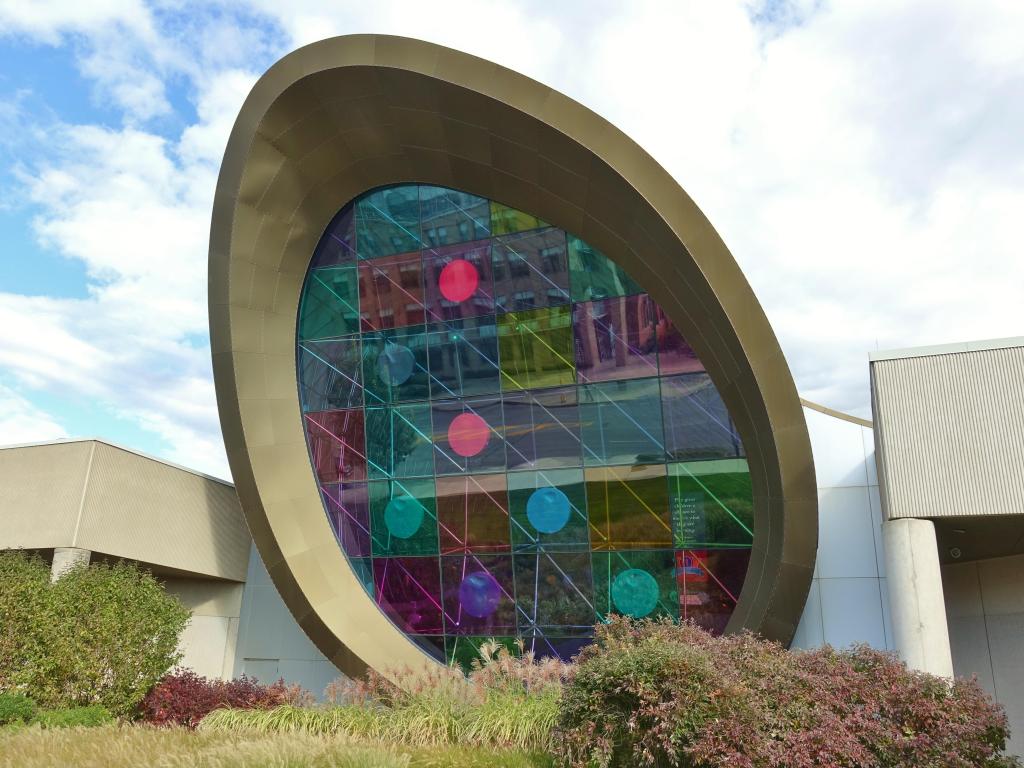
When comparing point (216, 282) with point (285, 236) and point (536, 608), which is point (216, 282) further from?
point (536, 608)

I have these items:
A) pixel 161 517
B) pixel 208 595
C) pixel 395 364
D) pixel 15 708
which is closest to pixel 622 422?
pixel 395 364

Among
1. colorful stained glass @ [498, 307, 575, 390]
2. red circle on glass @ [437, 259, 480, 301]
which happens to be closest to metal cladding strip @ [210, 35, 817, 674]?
red circle on glass @ [437, 259, 480, 301]

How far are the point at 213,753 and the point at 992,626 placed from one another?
13.5 metres

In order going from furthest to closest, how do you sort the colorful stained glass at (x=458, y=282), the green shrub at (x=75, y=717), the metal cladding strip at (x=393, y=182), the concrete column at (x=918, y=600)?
the colorful stained glass at (x=458, y=282) < the green shrub at (x=75, y=717) < the metal cladding strip at (x=393, y=182) < the concrete column at (x=918, y=600)

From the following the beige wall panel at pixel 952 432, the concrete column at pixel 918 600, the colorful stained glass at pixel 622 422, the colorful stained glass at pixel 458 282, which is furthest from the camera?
the colorful stained glass at pixel 458 282

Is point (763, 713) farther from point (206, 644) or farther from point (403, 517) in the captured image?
point (206, 644)

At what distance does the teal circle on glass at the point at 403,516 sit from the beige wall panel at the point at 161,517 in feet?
16.7

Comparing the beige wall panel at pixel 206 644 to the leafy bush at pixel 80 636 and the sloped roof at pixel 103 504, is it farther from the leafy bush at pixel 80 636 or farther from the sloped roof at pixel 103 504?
the leafy bush at pixel 80 636

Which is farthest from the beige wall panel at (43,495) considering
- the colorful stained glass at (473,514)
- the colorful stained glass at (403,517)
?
the colorful stained glass at (473,514)

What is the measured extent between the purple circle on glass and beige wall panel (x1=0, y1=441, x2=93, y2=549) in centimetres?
766

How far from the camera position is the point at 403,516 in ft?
52.7

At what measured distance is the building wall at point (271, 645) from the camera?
17656mm

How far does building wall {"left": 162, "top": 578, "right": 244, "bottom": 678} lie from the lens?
18.6 meters

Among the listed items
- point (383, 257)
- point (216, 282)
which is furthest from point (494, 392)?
point (216, 282)
